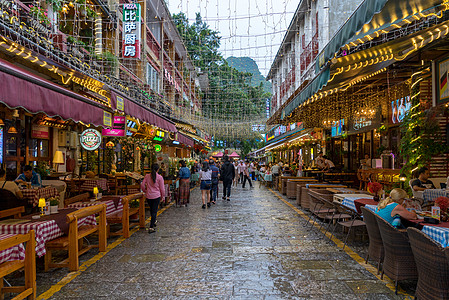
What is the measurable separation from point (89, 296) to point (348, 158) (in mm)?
17667

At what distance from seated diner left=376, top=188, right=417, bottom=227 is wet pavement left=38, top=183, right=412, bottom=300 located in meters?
0.92

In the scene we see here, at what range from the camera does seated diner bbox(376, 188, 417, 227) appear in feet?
17.3

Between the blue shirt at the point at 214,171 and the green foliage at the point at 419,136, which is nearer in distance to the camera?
the green foliage at the point at 419,136

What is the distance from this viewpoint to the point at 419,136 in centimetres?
949

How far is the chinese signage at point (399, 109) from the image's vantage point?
11.6 meters

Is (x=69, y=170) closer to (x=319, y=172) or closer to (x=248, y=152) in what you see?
(x=319, y=172)

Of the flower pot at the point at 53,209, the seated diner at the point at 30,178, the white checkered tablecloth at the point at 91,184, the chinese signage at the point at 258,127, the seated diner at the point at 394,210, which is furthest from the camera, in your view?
the chinese signage at the point at 258,127

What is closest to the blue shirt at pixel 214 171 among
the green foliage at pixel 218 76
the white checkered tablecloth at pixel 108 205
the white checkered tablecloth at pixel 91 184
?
the white checkered tablecloth at pixel 91 184

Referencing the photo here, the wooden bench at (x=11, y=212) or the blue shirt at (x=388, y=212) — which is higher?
the blue shirt at (x=388, y=212)

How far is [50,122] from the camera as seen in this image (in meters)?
12.6

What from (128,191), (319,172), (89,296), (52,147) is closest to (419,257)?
(89,296)

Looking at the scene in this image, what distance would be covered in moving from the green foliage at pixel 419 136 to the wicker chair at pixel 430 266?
6.13m

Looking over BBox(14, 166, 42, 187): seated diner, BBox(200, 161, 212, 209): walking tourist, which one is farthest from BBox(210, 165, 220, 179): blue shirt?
BBox(14, 166, 42, 187): seated diner

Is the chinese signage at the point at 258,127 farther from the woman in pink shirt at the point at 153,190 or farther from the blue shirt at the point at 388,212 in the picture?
the blue shirt at the point at 388,212
